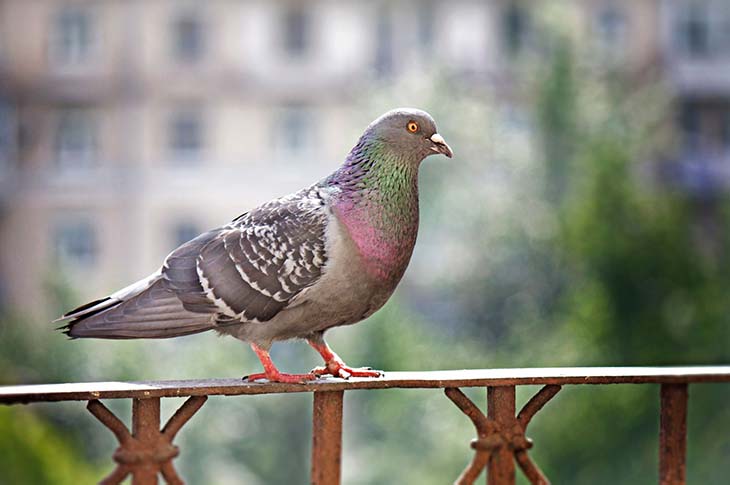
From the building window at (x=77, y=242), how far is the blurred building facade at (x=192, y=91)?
0.03 meters

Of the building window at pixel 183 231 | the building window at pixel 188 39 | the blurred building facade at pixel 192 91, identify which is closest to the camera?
the blurred building facade at pixel 192 91

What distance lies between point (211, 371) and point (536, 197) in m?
6.76

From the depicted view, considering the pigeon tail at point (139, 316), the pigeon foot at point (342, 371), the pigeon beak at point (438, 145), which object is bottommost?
the pigeon foot at point (342, 371)

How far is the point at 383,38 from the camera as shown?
70.3 ft

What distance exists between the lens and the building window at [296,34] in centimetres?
2153

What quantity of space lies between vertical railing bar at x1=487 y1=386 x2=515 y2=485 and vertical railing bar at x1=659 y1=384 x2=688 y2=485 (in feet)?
1.35

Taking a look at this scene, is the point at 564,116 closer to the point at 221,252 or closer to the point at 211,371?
the point at 211,371

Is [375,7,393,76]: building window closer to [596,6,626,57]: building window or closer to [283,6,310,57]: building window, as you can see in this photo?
[283,6,310,57]: building window

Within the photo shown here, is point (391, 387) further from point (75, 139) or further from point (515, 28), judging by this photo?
point (75, 139)

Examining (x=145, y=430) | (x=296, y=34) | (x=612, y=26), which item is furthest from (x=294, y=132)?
(x=145, y=430)

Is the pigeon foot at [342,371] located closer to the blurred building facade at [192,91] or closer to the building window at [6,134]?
the blurred building facade at [192,91]

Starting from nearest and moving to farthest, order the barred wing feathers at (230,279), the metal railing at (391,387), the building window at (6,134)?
1. the metal railing at (391,387)
2. the barred wing feathers at (230,279)
3. the building window at (6,134)

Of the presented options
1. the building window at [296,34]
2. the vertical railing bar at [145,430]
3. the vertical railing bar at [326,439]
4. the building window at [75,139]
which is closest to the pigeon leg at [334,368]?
the vertical railing bar at [326,439]

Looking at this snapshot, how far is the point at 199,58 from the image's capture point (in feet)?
71.3
